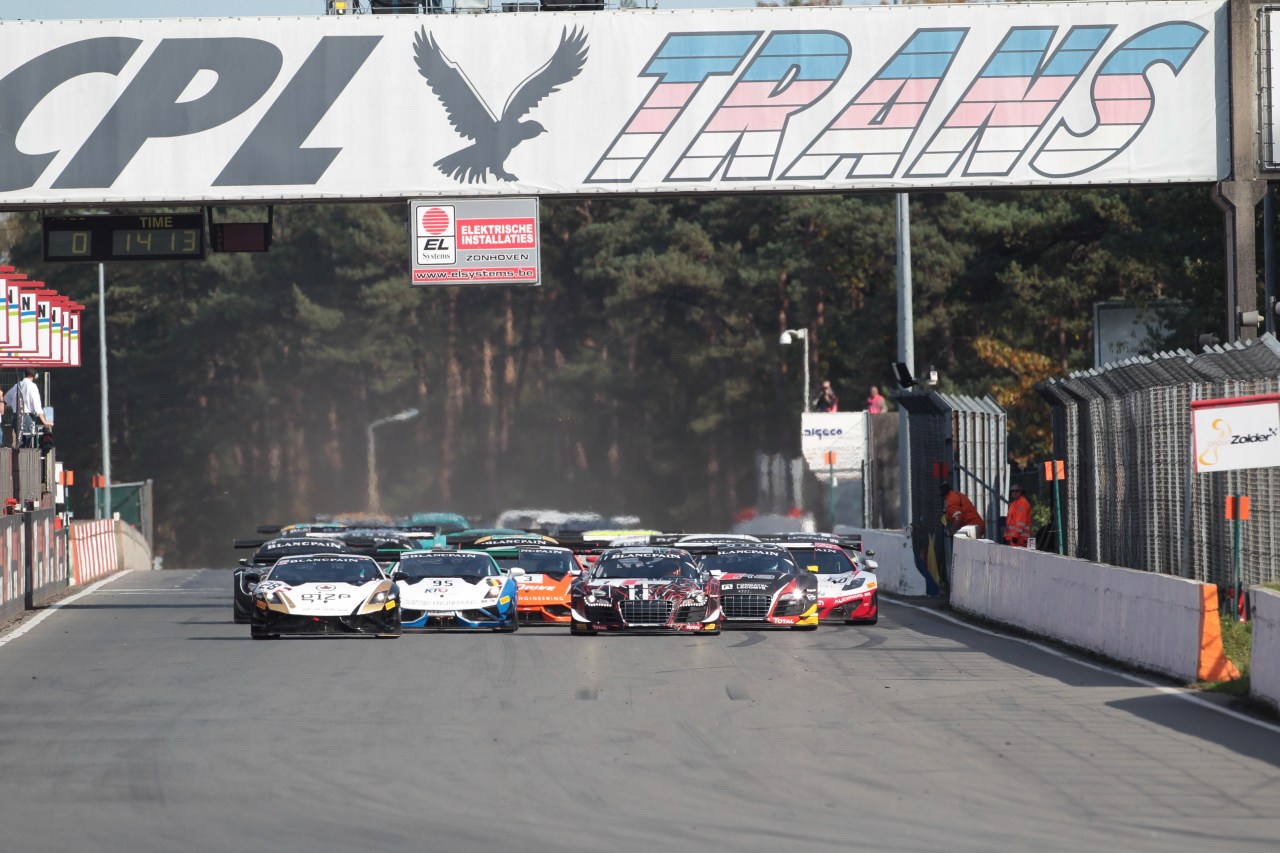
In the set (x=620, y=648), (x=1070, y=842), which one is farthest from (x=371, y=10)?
(x=1070, y=842)

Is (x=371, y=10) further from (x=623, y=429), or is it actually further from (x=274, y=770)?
(x=623, y=429)

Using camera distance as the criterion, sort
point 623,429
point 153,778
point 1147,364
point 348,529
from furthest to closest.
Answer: point 623,429 < point 348,529 < point 1147,364 < point 153,778

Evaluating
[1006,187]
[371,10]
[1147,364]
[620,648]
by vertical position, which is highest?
[371,10]

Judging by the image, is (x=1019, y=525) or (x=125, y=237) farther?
(x=125, y=237)

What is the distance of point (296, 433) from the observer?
92250 millimetres

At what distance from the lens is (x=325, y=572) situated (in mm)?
23344

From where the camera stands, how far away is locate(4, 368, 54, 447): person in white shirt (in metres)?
34.6

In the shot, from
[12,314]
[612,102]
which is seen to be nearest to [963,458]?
[612,102]

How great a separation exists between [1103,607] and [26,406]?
74.2 ft

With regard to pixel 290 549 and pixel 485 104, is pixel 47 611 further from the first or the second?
pixel 485 104

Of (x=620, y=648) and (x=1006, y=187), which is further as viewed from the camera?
(x=1006, y=187)

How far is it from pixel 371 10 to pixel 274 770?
17.8 m

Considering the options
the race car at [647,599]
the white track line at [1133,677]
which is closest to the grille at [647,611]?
the race car at [647,599]

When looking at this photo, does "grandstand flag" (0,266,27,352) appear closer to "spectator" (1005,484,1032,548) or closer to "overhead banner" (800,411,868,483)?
"overhead banner" (800,411,868,483)
